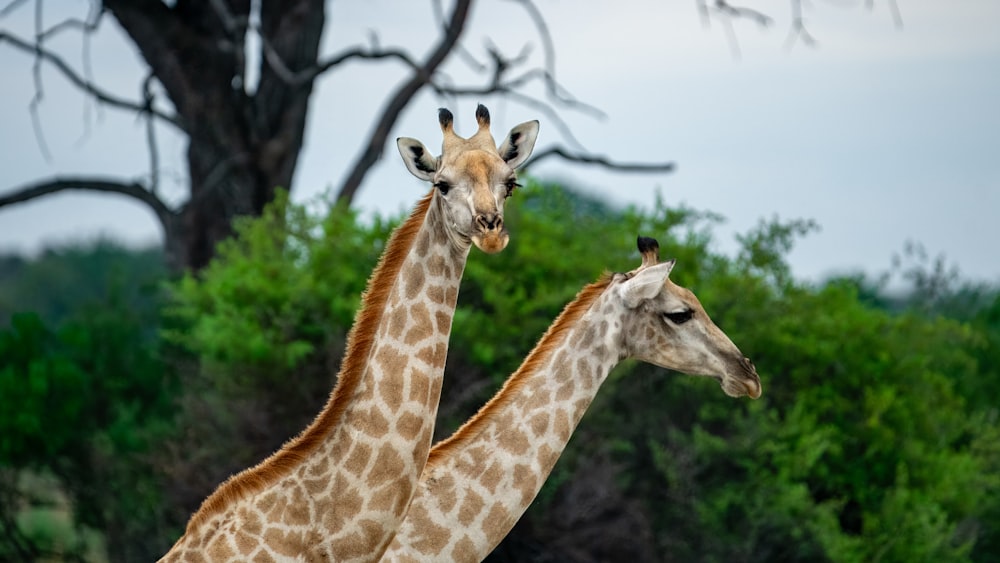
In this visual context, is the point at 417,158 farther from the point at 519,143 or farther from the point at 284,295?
the point at 284,295

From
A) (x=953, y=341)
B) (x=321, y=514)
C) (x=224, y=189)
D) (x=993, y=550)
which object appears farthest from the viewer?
(x=224, y=189)

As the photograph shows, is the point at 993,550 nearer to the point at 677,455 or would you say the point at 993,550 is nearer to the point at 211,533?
the point at 677,455

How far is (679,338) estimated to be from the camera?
308 inches

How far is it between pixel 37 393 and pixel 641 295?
1070cm

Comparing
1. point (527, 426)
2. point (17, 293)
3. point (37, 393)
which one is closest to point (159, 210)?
point (37, 393)

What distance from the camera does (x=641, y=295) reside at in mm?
7742

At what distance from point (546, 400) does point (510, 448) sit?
314mm

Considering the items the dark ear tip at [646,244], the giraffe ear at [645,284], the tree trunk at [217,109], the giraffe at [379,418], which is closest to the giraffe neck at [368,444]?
the giraffe at [379,418]

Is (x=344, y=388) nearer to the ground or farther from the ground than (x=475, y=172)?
nearer to the ground

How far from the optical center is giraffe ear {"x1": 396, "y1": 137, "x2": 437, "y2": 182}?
23.7 feet

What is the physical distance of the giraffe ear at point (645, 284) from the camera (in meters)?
7.68

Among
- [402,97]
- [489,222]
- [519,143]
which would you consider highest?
[402,97]

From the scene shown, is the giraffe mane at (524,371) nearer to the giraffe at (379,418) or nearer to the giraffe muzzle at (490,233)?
the giraffe at (379,418)

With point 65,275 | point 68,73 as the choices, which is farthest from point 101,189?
point 65,275
